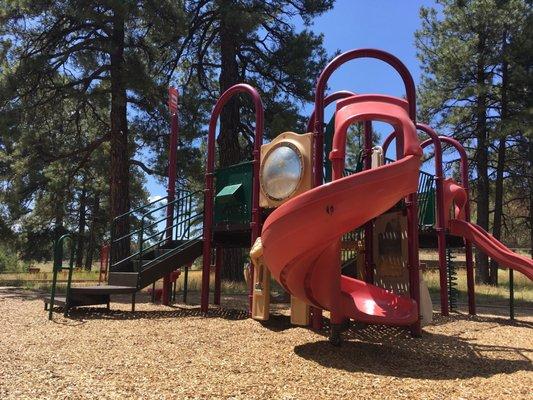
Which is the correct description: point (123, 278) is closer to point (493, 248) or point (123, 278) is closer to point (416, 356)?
point (416, 356)

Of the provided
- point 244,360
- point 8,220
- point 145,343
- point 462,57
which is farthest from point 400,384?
point 8,220

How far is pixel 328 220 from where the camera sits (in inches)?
204

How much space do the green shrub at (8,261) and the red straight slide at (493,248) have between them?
99.3 ft

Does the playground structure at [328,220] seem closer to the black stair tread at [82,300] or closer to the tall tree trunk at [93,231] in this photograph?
the black stair tread at [82,300]

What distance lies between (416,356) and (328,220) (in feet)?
6.16

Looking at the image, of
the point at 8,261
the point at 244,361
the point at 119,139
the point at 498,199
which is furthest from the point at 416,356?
the point at 8,261

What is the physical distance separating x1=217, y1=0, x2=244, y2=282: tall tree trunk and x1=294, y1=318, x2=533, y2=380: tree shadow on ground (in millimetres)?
11121

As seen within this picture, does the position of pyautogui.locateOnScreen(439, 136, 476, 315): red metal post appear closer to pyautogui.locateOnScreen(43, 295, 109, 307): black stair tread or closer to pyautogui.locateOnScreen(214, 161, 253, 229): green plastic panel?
A: pyautogui.locateOnScreen(214, 161, 253, 229): green plastic panel

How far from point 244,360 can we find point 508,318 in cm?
753

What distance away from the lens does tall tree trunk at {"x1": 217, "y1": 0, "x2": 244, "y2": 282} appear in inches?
690

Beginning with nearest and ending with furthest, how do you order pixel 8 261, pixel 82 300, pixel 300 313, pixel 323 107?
pixel 323 107, pixel 300 313, pixel 82 300, pixel 8 261

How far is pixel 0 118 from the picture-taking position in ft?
49.2

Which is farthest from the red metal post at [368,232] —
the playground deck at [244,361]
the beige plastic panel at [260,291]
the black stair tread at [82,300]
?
the black stair tread at [82,300]

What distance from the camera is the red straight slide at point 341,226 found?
518 cm
